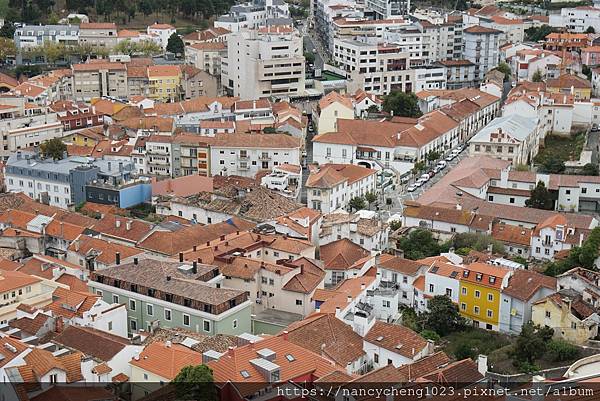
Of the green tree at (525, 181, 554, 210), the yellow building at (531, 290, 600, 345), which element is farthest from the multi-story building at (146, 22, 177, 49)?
the yellow building at (531, 290, 600, 345)

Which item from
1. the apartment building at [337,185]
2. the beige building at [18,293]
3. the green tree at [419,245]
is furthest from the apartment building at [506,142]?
the beige building at [18,293]

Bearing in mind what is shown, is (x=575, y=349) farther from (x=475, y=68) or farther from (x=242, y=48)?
(x=475, y=68)

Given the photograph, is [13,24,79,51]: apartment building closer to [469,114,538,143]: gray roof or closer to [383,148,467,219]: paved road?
[383,148,467,219]: paved road

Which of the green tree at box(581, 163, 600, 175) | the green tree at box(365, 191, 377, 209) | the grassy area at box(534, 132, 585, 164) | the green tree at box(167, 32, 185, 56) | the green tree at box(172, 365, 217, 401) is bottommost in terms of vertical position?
the green tree at box(365, 191, 377, 209)

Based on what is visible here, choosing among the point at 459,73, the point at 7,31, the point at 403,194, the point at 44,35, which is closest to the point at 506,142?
the point at 403,194

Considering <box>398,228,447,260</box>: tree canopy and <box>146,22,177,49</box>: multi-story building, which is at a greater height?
<box>146,22,177,49</box>: multi-story building

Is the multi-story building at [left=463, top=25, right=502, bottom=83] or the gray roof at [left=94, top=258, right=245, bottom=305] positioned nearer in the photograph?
the gray roof at [left=94, top=258, right=245, bottom=305]

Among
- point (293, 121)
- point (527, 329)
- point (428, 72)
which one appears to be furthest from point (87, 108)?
point (527, 329)
